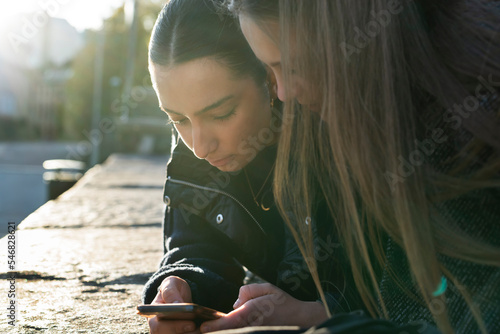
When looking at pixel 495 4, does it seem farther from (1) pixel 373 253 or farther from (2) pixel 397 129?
(1) pixel 373 253

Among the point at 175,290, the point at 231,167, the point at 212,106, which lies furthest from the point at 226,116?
the point at 175,290

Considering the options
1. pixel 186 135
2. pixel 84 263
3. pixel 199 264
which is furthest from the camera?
pixel 84 263

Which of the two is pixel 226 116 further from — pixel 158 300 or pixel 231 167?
pixel 158 300

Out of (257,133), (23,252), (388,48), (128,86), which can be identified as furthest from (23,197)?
(388,48)

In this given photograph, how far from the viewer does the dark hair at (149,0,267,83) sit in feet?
6.40

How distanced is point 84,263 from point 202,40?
1.13 m

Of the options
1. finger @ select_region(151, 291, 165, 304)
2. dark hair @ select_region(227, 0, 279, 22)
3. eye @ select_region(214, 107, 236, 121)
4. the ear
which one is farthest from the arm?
dark hair @ select_region(227, 0, 279, 22)

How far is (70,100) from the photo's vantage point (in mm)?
32562

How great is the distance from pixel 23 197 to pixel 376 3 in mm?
12368

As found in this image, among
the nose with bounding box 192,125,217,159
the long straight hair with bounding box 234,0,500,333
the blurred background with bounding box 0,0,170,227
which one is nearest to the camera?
the long straight hair with bounding box 234,0,500,333

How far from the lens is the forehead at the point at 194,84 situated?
6.19ft

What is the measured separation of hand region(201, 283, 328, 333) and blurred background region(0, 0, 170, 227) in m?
3.91

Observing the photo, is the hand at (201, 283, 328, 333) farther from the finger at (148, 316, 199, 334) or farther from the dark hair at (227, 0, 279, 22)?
the dark hair at (227, 0, 279, 22)

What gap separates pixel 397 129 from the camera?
4.26ft
